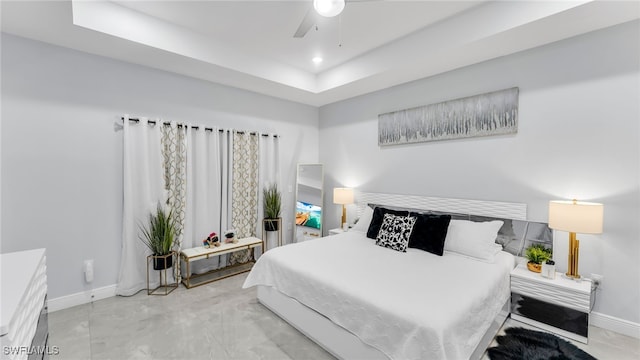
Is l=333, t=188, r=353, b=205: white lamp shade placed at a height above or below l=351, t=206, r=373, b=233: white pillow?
above

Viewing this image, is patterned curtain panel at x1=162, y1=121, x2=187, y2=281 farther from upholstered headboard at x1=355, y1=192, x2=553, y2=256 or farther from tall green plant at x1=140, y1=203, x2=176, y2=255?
upholstered headboard at x1=355, y1=192, x2=553, y2=256

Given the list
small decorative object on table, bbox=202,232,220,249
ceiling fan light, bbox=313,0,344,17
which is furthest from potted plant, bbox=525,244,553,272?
small decorative object on table, bbox=202,232,220,249

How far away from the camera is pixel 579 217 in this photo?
233 centimetres

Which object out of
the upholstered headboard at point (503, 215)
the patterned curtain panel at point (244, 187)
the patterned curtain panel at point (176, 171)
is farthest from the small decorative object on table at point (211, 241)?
the upholstered headboard at point (503, 215)

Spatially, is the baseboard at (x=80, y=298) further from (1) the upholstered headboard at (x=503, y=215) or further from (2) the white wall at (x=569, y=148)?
(2) the white wall at (x=569, y=148)

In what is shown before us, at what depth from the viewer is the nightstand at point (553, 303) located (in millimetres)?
2311

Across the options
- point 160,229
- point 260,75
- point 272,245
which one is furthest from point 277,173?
point 160,229

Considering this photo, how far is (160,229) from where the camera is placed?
3.23 m

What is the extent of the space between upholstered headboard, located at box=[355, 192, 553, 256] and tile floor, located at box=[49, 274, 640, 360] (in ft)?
2.76

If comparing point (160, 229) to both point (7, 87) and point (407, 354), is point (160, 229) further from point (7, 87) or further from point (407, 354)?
point (407, 354)

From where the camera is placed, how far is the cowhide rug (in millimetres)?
2121

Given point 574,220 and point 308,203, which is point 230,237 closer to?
point 308,203

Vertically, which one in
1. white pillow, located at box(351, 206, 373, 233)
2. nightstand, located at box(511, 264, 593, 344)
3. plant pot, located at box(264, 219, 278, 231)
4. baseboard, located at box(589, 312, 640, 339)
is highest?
white pillow, located at box(351, 206, 373, 233)

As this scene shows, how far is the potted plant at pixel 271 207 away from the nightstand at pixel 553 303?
10.4ft
